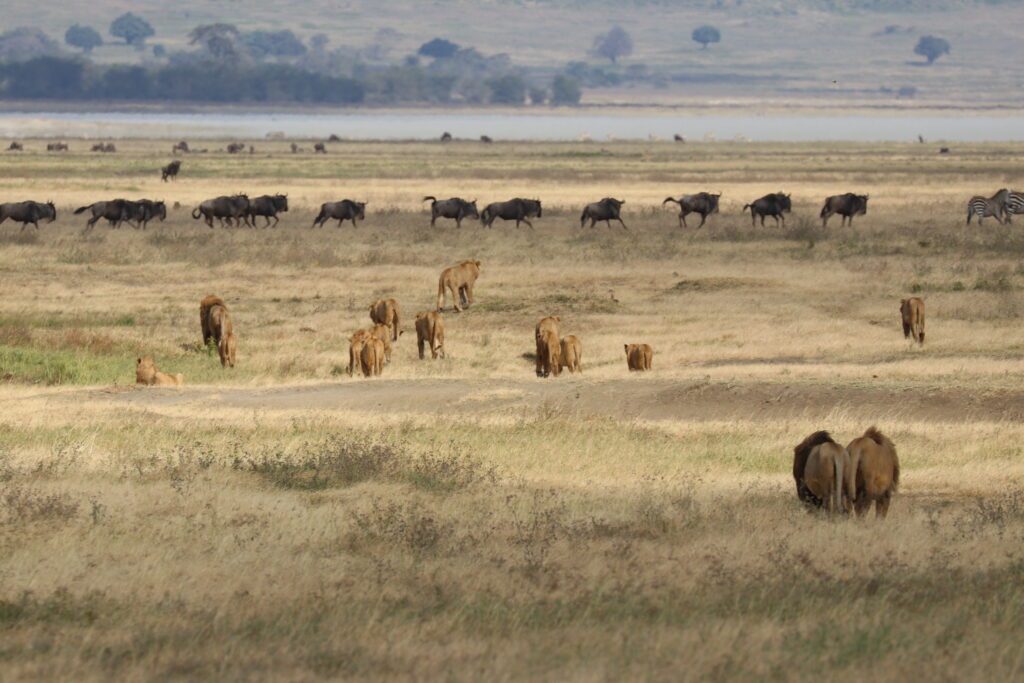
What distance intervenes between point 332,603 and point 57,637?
142 cm

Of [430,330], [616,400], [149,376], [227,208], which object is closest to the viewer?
[616,400]

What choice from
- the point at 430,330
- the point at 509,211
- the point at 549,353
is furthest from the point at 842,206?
the point at 549,353

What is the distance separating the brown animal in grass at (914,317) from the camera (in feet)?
74.0

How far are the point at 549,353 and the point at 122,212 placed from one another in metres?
24.9

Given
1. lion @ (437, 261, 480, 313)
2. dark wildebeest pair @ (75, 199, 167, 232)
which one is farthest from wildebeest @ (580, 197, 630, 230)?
lion @ (437, 261, 480, 313)

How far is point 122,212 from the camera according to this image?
1668 inches

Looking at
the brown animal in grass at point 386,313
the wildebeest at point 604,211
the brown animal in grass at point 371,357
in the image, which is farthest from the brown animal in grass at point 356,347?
the wildebeest at point 604,211

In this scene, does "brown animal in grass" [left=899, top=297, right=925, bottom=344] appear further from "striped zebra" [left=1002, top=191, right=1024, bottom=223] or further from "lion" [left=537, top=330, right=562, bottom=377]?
"striped zebra" [left=1002, top=191, right=1024, bottom=223]

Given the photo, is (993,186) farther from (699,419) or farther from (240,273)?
(699,419)

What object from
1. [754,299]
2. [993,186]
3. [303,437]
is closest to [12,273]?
[754,299]

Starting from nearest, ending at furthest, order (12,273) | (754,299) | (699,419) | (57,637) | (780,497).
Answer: (57,637) → (780,497) → (699,419) → (754,299) → (12,273)

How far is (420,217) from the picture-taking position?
46938mm

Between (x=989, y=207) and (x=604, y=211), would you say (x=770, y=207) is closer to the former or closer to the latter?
(x=604, y=211)

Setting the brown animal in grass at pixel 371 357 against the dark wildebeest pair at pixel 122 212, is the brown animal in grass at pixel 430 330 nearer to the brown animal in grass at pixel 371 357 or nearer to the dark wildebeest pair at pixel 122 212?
the brown animal in grass at pixel 371 357
